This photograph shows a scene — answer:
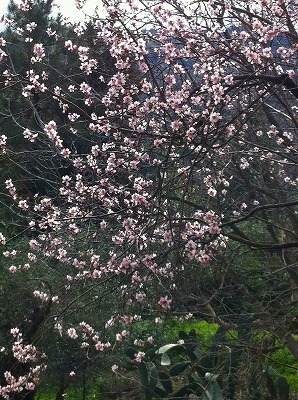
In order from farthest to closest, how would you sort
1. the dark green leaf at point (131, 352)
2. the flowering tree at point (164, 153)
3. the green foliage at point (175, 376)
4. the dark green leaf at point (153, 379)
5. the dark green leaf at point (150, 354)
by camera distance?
the dark green leaf at point (131, 352)
the dark green leaf at point (150, 354)
the dark green leaf at point (153, 379)
the green foliage at point (175, 376)
the flowering tree at point (164, 153)

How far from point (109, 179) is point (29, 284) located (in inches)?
115

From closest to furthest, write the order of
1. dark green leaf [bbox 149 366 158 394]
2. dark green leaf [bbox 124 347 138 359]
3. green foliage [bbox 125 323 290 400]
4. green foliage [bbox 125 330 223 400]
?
green foliage [bbox 125 323 290 400], green foliage [bbox 125 330 223 400], dark green leaf [bbox 149 366 158 394], dark green leaf [bbox 124 347 138 359]

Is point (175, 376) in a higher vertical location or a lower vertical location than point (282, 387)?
higher

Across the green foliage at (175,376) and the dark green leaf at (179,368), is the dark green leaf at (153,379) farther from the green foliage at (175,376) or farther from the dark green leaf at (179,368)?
the dark green leaf at (179,368)

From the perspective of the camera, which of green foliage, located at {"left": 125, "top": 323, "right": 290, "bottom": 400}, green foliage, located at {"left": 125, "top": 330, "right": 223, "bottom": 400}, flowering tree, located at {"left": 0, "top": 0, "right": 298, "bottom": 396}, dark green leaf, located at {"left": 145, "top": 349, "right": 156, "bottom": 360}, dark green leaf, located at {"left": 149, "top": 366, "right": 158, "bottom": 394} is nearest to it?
flowering tree, located at {"left": 0, "top": 0, "right": 298, "bottom": 396}

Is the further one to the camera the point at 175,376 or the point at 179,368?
the point at 175,376

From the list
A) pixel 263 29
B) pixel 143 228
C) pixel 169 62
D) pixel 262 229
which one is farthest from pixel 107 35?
pixel 262 229

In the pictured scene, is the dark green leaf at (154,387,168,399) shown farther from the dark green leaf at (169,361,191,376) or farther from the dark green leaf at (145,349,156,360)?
the dark green leaf at (145,349,156,360)

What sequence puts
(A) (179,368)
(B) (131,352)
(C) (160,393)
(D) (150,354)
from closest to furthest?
(A) (179,368), (C) (160,393), (D) (150,354), (B) (131,352)

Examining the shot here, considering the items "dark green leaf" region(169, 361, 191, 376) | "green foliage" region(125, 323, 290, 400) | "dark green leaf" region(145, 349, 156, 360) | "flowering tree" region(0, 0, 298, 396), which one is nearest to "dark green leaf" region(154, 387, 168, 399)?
"green foliage" region(125, 323, 290, 400)

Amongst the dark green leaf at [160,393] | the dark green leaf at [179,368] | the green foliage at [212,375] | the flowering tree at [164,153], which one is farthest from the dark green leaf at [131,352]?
the dark green leaf at [179,368]

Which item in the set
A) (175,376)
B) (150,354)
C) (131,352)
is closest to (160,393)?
(175,376)

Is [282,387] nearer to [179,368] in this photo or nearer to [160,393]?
[179,368]

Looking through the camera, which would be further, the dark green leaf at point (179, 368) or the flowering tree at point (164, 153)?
the dark green leaf at point (179, 368)
